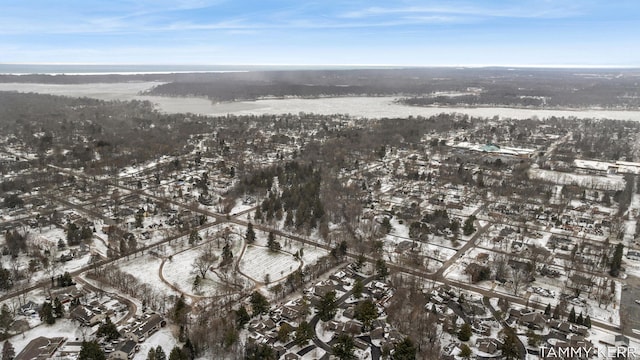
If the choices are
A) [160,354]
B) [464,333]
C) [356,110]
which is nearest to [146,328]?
[160,354]

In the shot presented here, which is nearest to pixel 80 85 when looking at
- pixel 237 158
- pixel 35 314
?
pixel 237 158

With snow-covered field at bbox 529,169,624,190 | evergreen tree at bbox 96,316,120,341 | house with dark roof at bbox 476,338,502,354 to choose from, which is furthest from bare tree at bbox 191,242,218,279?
snow-covered field at bbox 529,169,624,190

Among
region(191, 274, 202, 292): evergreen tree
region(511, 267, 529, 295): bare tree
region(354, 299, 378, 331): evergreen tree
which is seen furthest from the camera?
region(511, 267, 529, 295): bare tree

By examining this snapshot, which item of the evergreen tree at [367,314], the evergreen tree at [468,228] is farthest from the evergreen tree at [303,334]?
the evergreen tree at [468,228]

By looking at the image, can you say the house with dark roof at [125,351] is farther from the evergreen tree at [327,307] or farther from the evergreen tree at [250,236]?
the evergreen tree at [250,236]

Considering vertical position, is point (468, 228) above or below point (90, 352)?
below

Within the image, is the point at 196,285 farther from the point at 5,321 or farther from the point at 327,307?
the point at 5,321

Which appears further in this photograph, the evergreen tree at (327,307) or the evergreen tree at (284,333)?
the evergreen tree at (327,307)

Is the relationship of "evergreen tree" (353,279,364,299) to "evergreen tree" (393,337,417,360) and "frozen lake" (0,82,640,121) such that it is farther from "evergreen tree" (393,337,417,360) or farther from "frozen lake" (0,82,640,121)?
"frozen lake" (0,82,640,121)

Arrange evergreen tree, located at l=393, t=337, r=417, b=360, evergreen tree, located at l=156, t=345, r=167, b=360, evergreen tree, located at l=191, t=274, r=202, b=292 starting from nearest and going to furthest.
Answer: evergreen tree, located at l=393, t=337, r=417, b=360, evergreen tree, located at l=156, t=345, r=167, b=360, evergreen tree, located at l=191, t=274, r=202, b=292

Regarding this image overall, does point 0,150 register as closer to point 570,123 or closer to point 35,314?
point 35,314

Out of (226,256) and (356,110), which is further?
(356,110)
